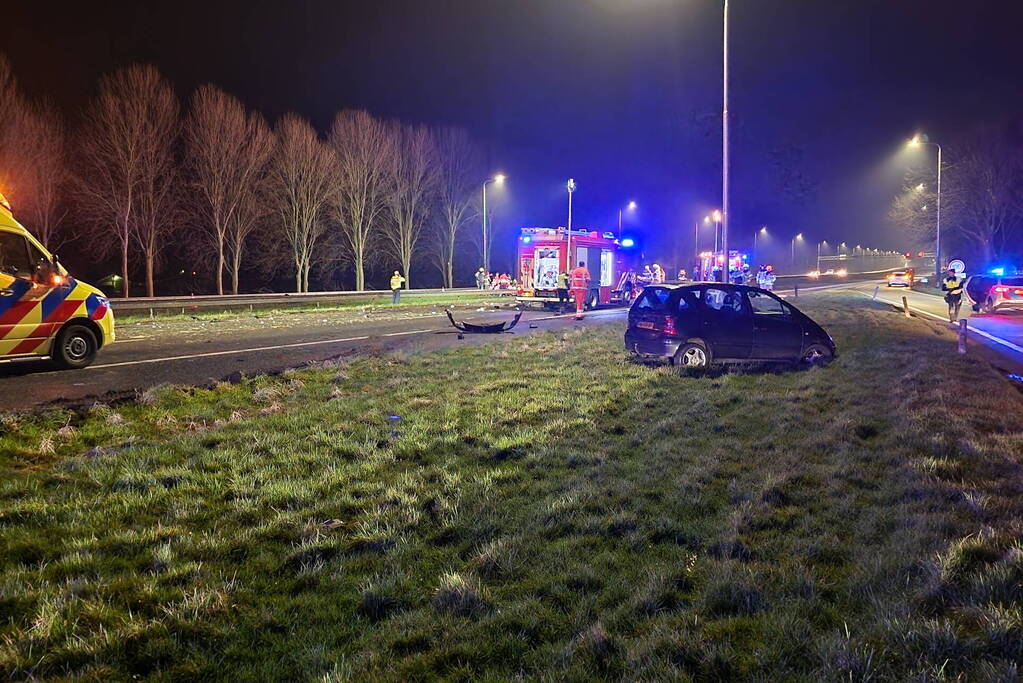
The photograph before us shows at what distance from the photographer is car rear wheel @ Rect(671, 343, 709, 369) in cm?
1061

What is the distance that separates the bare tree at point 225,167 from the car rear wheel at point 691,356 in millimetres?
38182

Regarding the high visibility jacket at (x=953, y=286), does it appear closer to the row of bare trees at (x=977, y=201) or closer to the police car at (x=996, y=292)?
the police car at (x=996, y=292)

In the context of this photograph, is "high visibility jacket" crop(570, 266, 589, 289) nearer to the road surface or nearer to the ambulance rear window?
the road surface

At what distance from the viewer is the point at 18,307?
9906 mm

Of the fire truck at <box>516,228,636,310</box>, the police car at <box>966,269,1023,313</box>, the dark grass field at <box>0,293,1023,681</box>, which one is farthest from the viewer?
the fire truck at <box>516,228,636,310</box>

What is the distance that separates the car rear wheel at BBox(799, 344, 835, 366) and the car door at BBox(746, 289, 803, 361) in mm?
183

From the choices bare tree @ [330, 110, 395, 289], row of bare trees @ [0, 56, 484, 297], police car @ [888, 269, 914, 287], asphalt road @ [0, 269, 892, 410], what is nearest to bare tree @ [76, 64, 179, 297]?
row of bare trees @ [0, 56, 484, 297]

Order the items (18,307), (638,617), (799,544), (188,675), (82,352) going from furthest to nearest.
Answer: (82,352), (18,307), (799,544), (638,617), (188,675)

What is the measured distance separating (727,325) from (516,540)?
765 centimetres

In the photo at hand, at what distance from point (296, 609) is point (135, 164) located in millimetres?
43182

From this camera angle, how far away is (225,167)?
4191 cm

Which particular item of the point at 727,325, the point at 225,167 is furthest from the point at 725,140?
the point at 225,167

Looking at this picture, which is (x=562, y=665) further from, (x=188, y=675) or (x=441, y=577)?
(x=188, y=675)

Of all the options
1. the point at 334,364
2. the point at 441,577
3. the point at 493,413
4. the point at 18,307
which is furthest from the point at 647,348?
the point at 18,307
